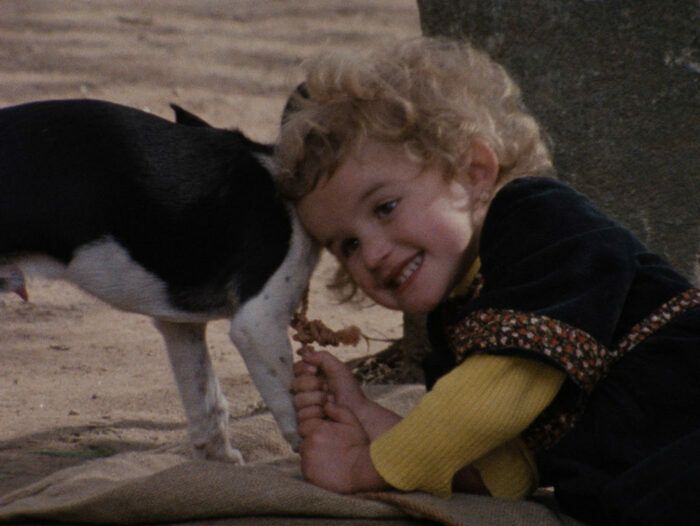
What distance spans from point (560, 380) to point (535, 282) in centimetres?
20

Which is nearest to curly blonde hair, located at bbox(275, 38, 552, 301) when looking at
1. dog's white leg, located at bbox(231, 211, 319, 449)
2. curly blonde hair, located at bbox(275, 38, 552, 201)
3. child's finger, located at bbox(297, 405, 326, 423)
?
curly blonde hair, located at bbox(275, 38, 552, 201)

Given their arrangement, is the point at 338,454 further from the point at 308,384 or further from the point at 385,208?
the point at 385,208

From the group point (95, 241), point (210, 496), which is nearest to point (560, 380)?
point (210, 496)

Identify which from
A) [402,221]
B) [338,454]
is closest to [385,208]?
[402,221]

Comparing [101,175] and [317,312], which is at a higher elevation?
[101,175]

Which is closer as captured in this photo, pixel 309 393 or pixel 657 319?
pixel 657 319

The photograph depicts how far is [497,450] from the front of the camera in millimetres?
2908

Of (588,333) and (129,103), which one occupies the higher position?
(588,333)

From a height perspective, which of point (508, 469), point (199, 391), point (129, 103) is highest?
point (508, 469)

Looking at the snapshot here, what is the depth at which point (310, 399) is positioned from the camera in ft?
10.1

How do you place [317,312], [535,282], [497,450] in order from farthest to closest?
[317,312]
[497,450]
[535,282]

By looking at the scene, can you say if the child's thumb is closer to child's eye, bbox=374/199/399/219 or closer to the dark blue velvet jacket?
the dark blue velvet jacket

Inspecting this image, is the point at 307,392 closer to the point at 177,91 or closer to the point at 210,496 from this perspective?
the point at 210,496

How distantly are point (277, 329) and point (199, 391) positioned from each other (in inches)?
18.3
